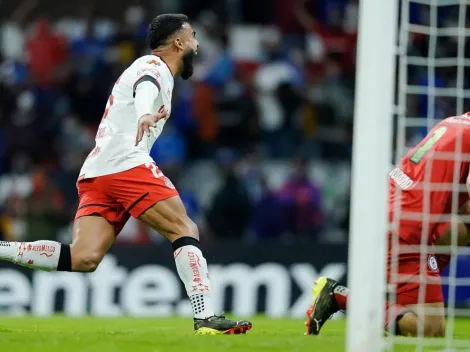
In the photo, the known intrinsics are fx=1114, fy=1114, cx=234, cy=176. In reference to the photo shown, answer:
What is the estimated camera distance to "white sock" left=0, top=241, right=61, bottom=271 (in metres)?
7.74

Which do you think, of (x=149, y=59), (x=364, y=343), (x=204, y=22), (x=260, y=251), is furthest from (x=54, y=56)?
(x=364, y=343)

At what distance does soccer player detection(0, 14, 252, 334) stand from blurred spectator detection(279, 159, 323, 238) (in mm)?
6859

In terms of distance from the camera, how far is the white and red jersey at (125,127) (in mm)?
7738

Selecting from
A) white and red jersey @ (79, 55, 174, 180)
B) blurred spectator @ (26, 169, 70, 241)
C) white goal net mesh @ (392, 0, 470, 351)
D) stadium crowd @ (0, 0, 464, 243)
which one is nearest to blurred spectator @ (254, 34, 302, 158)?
stadium crowd @ (0, 0, 464, 243)

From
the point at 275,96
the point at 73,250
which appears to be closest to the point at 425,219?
the point at 73,250

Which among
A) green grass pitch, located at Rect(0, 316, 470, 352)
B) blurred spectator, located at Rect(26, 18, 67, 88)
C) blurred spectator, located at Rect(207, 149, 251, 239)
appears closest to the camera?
green grass pitch, located at Rect(0, 316, 470, 352)

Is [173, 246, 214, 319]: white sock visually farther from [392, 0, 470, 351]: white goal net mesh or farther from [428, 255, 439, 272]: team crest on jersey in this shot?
[392, 0, 470, 351]: white goal net mesh

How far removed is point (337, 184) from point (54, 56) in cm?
453

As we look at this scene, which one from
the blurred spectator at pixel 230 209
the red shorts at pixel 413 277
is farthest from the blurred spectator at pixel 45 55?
the red shorts at pixel 413 277

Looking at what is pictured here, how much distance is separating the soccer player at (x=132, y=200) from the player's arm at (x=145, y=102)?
0.01 m

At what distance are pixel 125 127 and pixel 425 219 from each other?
7.13 ft

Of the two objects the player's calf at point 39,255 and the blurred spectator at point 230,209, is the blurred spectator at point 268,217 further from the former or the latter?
the player's calf at point 39,255

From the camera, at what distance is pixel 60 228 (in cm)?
1434

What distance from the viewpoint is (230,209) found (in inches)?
575
